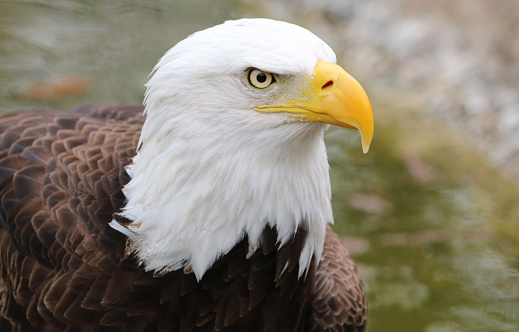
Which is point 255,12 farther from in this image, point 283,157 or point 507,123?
point 283,157

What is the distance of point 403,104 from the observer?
644cm

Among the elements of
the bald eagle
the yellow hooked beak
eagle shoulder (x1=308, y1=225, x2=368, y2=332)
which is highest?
the yellow hooked beak

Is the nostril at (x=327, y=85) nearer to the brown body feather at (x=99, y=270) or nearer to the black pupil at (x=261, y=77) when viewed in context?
the black pupil at (x=261, y=77)

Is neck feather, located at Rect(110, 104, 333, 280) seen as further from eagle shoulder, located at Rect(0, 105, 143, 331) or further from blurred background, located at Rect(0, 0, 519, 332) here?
blurred background, located at Rect(0, 0, 519, 332)

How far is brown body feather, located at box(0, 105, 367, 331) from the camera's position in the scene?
3.08 m

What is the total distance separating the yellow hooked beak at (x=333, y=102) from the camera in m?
2.67

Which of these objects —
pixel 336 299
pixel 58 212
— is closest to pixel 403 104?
pixel 336 299

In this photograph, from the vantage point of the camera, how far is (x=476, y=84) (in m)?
6.18

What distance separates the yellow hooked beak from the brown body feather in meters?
0.50

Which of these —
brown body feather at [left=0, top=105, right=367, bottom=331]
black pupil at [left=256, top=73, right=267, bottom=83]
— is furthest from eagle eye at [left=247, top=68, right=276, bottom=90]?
brown body feather at [left=0, top=105, right=367, bottom=331]

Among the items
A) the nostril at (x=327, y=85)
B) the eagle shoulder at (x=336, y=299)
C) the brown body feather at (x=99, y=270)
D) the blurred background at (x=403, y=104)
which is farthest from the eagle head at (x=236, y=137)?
the blurred background at (x=403, y=104)

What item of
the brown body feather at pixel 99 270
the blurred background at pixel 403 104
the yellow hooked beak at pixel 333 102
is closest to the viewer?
the yellow hooked beak at pixel 333 102

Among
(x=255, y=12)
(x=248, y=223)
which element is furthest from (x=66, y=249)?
(x=255, y=12)

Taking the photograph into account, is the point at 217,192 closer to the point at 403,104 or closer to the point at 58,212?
the point at 58,212
